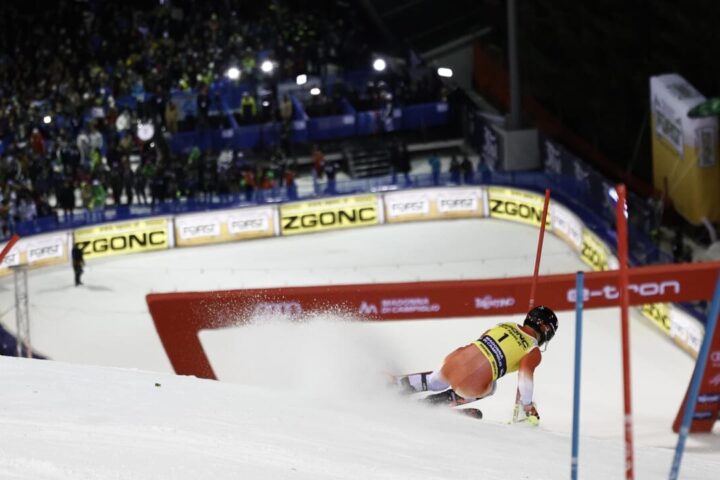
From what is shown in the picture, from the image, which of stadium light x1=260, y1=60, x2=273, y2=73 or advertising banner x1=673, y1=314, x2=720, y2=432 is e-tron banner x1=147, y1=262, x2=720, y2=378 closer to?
advertising banner x1=673, y1=314, x2=720, y2=432

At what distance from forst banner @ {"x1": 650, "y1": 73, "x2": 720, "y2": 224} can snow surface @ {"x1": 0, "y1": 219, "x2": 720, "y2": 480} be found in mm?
2718

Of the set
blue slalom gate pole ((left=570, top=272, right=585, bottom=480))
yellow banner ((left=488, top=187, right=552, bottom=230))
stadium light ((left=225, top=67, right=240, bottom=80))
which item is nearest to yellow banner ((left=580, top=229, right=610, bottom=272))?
yellow banner ((left=488, top=187, right=552, bottom=230))

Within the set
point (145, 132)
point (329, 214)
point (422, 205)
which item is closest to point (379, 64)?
point (422, 205)

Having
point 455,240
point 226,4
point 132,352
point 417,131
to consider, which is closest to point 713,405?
point 132,352

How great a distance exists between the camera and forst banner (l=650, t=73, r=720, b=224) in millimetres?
24625

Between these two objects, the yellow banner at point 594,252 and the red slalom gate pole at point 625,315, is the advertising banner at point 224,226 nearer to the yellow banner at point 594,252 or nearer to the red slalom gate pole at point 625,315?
the yellow banner at point 594,252

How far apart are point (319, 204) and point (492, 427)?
1874cm

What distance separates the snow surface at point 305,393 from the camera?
740 centimetres

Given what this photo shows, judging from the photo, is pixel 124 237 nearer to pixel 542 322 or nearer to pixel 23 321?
pixel 23 321

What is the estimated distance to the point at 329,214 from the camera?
28.0 m

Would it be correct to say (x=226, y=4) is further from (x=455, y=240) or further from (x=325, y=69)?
(x=455, y=240)

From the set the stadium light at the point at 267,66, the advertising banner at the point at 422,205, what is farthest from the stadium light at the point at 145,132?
the advertising banner at the point at 422,205

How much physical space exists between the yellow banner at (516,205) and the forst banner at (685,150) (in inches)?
97.4

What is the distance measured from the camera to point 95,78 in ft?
105
